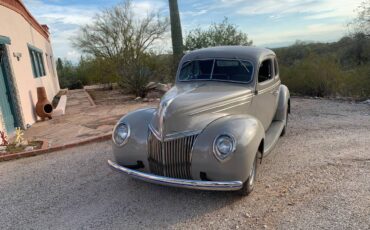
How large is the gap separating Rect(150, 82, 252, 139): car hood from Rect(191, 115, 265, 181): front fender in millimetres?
186

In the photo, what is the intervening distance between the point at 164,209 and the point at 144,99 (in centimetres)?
957

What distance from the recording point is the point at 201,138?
355 centimetres

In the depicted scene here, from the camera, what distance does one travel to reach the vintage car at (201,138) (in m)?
3.44

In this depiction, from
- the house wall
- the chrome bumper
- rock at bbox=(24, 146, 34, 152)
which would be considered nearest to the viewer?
the chrome bumper

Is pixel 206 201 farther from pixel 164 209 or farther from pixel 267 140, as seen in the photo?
pixel 267 140

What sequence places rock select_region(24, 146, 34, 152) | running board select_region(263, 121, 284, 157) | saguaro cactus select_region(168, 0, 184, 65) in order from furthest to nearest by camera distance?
saguaro cactus select_region(168, 0, 184, 65) → rock select_region(24, 146, 34, 152) → running board select_region(263, 121, 284, 157)

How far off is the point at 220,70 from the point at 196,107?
4.90ft

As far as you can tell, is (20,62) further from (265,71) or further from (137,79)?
(265,71)

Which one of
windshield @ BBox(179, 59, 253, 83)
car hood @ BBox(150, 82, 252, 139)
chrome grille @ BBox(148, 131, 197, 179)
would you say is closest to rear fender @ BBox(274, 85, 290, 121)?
windshield @ BBox(179, 59, 253, 83)

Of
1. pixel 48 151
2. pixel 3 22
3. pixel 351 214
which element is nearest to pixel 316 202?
pixel 351 214

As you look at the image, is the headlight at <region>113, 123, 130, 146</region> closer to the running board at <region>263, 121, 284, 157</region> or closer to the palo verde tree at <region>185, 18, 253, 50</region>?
the running board at <region>263, 121, 284, 157</region>

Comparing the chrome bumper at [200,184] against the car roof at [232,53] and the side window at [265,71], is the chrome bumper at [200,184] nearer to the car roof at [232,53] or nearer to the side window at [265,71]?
the side window at [265,71]

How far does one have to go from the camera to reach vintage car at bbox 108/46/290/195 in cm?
344

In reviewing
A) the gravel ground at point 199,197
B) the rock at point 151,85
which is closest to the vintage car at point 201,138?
the gravel ground at point 199,197
